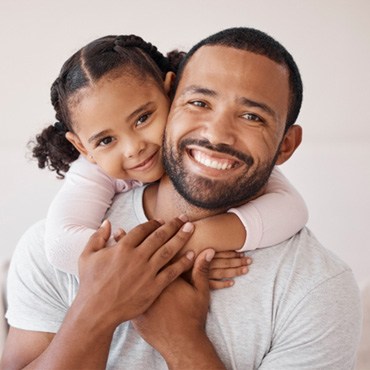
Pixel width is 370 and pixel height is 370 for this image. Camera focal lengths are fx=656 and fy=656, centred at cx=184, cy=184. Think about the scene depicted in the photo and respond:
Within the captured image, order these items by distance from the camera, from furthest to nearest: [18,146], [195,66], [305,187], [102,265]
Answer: [18,146] → [305,187] → [195,66] → [102,265]

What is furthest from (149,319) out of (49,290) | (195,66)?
(195,66)

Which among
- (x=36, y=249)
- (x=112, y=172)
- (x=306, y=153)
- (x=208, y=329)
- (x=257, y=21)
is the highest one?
(x=257, y=21)

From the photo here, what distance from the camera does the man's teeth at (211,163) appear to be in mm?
1362

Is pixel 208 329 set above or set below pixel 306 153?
below

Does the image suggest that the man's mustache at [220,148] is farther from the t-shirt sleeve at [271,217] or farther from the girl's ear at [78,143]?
the girl's ear at [78,143]

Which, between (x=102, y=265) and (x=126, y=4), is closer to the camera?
(x=102, y=265)

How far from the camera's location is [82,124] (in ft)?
4.82

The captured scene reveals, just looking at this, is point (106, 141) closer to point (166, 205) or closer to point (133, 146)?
point (133, 146)

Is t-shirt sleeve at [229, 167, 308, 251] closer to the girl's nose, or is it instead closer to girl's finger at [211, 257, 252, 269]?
girl's finger at [211, 257, 252, 269]

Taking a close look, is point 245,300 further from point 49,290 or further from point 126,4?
point 126,4

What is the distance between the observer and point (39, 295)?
148cm

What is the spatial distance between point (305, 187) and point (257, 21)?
2.47 feet

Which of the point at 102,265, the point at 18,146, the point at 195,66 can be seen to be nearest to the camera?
the point at 102,265

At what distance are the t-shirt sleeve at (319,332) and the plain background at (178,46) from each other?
4.67 ft
